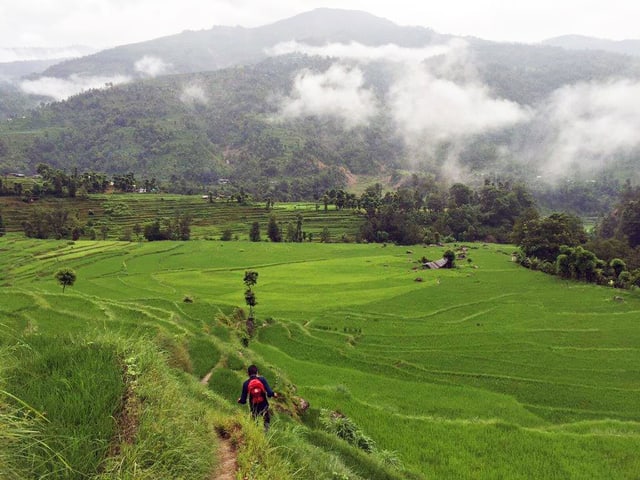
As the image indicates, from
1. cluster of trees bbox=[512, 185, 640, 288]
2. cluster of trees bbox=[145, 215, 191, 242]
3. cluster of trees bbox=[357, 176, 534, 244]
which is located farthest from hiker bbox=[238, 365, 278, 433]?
cluster of trees bbox=[357, 176, 534, 244]

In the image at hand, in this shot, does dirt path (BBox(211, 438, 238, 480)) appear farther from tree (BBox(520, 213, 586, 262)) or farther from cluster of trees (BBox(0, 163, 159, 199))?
cluster of trees (BBox(0, 163, 159, 199))

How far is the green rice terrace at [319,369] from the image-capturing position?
18.3 feet

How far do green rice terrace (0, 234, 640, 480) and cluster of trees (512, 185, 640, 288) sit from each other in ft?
12.8

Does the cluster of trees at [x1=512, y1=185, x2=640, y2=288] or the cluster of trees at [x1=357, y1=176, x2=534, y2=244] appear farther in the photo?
the cluster of trees at [x1=357, y1=176, x2=534, y2=244]

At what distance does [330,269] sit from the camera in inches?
2731

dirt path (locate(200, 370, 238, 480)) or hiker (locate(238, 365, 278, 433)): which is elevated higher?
dirt path (locate(200, 370, 238, 480))

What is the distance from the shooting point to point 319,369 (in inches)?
1156

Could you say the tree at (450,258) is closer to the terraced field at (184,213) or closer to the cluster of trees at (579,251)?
the cluster of trees at (579,251)

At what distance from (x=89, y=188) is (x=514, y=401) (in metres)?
132

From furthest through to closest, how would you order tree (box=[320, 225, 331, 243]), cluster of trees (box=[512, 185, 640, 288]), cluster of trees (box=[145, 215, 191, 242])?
1. tree (box=[320, 225, 331, 243])
2. cluster of trees (box=[145, 215, 191, 242])
3. cluster of trees (box=[512, 185, 640, 288])

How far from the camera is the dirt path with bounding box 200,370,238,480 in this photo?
5.93 m

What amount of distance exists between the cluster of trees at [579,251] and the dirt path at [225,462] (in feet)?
202

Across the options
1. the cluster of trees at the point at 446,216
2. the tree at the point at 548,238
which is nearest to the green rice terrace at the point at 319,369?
the tree at the point at 548,238

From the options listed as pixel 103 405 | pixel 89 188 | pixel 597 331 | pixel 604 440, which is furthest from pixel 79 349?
pixel 89 188
